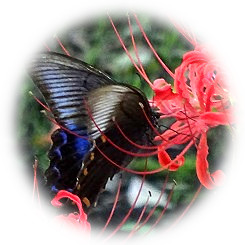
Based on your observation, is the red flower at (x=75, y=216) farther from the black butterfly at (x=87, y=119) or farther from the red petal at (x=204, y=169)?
the red petal at (x=204, y=169)

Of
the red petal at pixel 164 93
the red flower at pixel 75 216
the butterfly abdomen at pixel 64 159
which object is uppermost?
the red petal at pixel 164 93

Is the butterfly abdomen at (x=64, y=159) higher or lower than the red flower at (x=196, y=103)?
lower

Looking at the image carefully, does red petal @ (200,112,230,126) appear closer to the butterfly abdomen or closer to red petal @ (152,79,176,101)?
red petal @ (152,79,176,101)

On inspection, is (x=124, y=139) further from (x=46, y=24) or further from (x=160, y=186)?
(x=46, y=24)

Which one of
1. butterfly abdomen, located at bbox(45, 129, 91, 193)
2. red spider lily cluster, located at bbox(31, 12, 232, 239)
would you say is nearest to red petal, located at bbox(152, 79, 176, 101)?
red spider lily cluster, located at bbox(31, 12, 232, 239)

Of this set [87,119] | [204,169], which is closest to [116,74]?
[87,119]

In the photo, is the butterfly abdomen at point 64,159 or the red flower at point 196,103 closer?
the red flower at point 196,103

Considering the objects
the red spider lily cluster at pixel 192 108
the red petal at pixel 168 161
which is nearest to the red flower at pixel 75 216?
the red spider lily cluster at pixel 192 108
